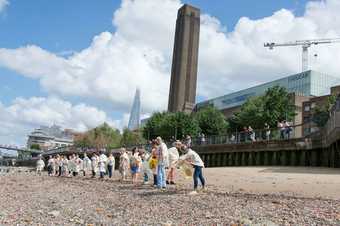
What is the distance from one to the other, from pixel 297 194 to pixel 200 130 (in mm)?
68008

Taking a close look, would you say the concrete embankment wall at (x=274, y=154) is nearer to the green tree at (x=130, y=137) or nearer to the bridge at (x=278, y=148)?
the bridge at (x=278, y=148)

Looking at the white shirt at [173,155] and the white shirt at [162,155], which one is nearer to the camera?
the white shirt at [162,155]

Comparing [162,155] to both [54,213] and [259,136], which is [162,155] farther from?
[259,136]

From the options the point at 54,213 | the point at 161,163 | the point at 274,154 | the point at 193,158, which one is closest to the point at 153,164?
the point at 161,163

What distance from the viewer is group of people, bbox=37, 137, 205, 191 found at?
17.2 meters

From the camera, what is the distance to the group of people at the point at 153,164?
1722 centimetres

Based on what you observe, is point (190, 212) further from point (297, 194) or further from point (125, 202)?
point (297, 194)

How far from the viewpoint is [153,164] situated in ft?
70.0

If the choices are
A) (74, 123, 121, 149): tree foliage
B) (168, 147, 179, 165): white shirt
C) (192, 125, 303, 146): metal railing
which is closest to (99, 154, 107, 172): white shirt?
(168, 147, 179, 165): white shirt

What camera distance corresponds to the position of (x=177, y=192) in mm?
17516

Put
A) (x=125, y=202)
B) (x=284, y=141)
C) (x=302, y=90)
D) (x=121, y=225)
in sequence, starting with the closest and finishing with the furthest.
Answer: (x=121, y=225) → (x=125, y=202) → (x=284, y=141) → (x=302, y=90)

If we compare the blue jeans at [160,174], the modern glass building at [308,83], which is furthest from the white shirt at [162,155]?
the modern glass building at [308,83]

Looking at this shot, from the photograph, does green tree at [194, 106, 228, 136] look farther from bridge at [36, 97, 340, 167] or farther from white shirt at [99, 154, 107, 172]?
white shirt at [99, 154, 107, 172]

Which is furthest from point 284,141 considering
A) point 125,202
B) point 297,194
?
point 125,202
